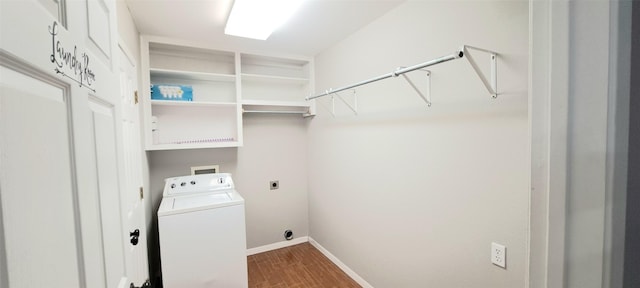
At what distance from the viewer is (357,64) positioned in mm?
2355

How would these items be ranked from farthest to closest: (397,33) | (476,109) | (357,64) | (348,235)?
1. (348,235)
2. (357,64)
3. (397,33)
4. (476,109)

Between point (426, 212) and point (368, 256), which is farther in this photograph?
point (368, 256)

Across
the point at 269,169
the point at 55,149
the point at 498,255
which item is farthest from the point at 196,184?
the point at 498,255

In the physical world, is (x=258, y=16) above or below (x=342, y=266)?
above

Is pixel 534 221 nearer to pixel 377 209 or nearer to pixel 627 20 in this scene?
pixel 627 20

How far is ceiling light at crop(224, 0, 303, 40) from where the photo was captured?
1.73 m

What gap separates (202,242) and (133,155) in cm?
85

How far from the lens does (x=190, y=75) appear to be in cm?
263

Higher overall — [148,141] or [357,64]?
[357,64]

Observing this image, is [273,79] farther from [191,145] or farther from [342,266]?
[342,266]

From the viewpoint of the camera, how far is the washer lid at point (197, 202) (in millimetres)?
2037

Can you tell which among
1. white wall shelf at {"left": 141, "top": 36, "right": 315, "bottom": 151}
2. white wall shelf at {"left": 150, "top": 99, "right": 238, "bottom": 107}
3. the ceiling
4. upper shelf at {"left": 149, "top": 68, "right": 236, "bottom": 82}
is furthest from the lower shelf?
the ceiling

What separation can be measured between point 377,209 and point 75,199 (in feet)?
6.47

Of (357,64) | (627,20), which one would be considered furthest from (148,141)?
(627,20)
